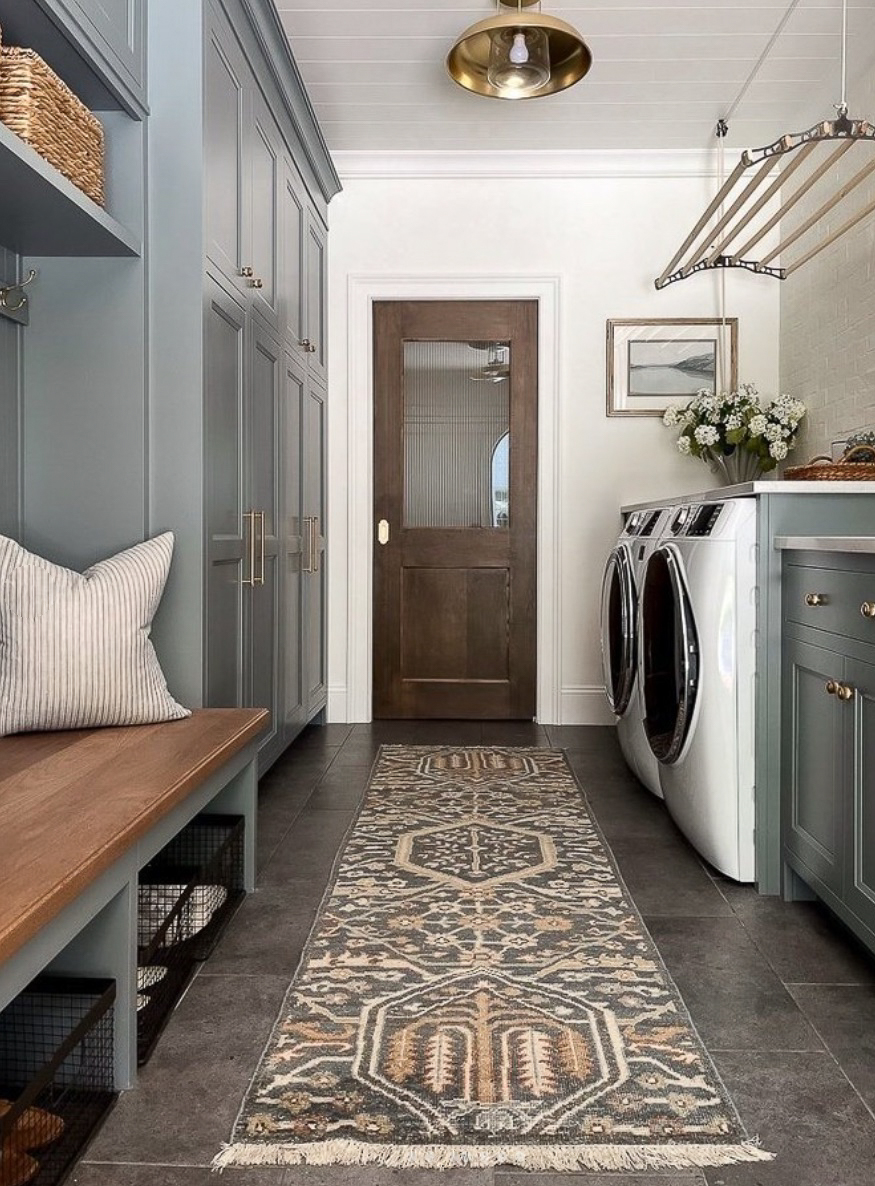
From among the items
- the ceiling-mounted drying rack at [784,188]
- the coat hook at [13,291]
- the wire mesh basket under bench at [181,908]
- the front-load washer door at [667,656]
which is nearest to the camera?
the wire mesh basket under bench at [181,908]

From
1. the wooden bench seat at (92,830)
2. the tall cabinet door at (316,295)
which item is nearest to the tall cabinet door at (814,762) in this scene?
the wooden bench seat at (92,830)

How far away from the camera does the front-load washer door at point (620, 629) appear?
3.20 metres

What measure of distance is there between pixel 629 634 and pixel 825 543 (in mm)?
1225

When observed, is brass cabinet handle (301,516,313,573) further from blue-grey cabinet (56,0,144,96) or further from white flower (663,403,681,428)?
blue-grey cabinet (56,0,144,96)

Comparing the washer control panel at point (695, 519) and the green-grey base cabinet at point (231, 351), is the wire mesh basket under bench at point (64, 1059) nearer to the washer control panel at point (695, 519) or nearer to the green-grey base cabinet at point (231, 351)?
the green-grey base cabinet at point (231, 351)

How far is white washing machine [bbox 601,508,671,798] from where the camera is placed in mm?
3141

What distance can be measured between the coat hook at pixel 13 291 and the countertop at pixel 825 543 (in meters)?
1.78

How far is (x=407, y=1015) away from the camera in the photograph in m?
1.71

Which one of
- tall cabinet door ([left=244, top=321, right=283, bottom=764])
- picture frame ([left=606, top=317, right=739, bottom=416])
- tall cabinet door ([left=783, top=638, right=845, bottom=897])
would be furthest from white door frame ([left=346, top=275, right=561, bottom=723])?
tall cabinet door ([left=783, top=638, right=845, bottom=897])

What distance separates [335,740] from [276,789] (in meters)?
0.87

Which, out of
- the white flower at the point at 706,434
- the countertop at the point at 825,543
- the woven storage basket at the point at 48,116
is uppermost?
the woven storage basket at the point at 48,116

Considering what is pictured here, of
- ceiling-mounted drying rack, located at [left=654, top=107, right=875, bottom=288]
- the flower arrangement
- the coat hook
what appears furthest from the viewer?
the flower arrangement

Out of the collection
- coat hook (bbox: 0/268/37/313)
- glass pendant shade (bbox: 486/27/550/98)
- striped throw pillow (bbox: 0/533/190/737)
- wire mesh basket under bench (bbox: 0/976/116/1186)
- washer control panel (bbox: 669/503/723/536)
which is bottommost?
wire mesh basket under bench (bbox: 0/976/116/1186)

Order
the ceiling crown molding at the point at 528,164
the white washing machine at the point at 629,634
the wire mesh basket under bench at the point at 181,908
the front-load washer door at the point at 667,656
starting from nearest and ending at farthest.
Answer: the wire mesh basket under bench at the point at 181,908 → the front-load washer door at the point at 667,656 → the white washing machine at the point at 629,634 → the ceiling crown molding at the point at 528,164
